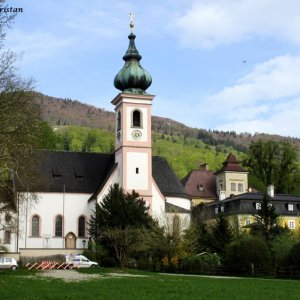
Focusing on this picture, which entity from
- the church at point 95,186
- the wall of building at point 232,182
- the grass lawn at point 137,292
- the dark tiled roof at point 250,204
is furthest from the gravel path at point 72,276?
the wall of building at point 232,182

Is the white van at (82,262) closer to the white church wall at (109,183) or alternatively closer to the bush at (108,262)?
the bush at (108,262)

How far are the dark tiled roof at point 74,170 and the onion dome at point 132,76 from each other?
8.01 metres

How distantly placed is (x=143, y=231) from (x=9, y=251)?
1485cm

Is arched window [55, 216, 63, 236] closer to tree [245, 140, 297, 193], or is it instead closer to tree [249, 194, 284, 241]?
tree [249, 194, 284, 241]

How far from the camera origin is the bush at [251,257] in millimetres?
45094

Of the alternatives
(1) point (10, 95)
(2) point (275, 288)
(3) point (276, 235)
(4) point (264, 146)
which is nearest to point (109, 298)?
(2) point (275, 288)

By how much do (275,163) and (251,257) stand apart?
4466 cm

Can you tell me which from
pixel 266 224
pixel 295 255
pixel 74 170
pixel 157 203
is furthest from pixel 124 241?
pixel 74 170

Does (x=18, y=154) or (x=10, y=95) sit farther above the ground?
(x=10, y=95)

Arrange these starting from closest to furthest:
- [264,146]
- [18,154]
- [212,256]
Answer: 1. [18,154]
2. [212,256]
3. [264,146]

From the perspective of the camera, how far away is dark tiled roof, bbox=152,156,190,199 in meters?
68.1

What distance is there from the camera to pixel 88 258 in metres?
58.4

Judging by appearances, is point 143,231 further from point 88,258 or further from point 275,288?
point 275,288

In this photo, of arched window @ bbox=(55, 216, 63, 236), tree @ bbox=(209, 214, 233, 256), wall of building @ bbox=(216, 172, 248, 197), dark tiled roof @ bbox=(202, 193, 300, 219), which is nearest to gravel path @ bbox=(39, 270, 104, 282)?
tree @ bbox=(209, 214, 233, 256)
